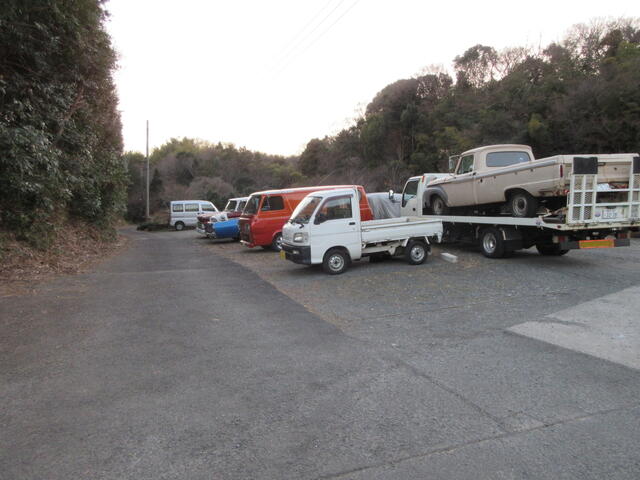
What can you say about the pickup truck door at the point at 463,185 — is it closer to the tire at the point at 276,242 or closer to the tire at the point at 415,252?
the tire at the point at 415,252

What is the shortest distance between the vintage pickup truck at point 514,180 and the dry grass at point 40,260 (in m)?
10.5

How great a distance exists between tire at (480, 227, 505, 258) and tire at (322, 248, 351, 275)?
3.78m

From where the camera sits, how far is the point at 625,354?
4957mm

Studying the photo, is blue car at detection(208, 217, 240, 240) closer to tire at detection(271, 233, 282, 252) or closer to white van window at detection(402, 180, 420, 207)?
tire at detection(271, 233, 282, 252)

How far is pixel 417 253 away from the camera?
37.4 feet

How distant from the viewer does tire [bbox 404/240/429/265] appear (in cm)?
1134

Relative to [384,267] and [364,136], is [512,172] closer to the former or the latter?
[384,267]

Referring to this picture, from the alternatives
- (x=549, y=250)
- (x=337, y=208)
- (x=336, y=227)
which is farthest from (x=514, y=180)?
(x=336, y=227)

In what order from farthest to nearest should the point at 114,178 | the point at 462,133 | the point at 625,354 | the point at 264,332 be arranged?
1. the point at 462,133
2. the point at 114,178
3. the point at 264,332
4. the point at 625,354

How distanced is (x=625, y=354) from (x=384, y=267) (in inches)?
259

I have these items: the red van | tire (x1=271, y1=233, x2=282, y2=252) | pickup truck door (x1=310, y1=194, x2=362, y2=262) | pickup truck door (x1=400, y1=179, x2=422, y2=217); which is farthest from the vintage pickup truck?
tire (x1=271, y1=233, x2=282, y2=252)

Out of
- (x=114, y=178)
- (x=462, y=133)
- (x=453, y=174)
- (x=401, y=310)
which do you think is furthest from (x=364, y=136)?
(x=401, y=310)

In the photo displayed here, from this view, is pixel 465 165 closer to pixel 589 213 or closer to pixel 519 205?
pixel 519 205

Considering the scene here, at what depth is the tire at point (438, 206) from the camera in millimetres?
13516
